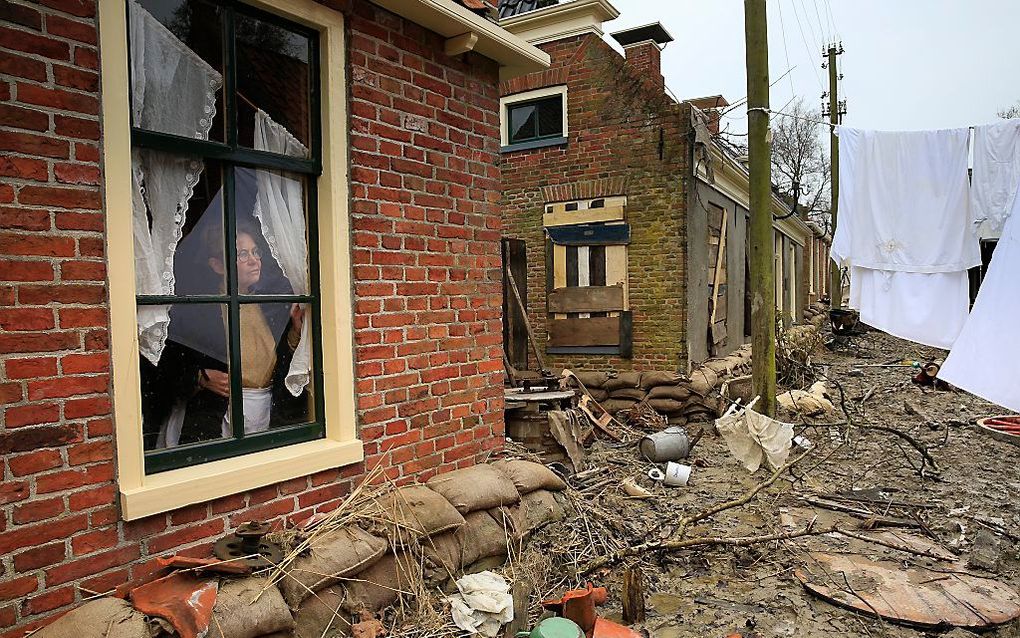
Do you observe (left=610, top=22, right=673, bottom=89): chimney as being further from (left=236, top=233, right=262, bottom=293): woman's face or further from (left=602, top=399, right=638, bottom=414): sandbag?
(left=236, top=233, right=262, bottom=293): woman's face

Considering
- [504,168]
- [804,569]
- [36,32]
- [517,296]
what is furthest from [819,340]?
[36,32]

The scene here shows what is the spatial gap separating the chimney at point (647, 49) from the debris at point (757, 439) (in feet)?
17.8

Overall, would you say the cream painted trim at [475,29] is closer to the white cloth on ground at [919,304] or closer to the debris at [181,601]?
the debris at [181,601]

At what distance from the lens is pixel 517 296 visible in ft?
25.0

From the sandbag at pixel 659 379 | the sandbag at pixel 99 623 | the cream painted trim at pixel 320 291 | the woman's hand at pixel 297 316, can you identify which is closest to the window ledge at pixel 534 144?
the sandbag at pixel 659 379

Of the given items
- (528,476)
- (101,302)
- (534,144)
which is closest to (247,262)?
(101,302)

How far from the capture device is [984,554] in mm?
4301

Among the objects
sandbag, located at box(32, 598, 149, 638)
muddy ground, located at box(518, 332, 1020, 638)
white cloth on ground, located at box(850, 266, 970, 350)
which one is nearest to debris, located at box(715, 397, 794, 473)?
muddy ground, located at box(518, 332, 1020, 638)

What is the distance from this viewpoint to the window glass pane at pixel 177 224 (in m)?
2.68

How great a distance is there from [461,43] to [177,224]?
2.08 metres

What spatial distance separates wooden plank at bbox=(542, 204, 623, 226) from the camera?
9.73m

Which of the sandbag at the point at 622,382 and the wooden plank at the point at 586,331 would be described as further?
the wooden plank at the point at 586,331

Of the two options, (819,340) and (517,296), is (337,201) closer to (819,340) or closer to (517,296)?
(517,296)

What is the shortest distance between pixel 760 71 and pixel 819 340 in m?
14.6
